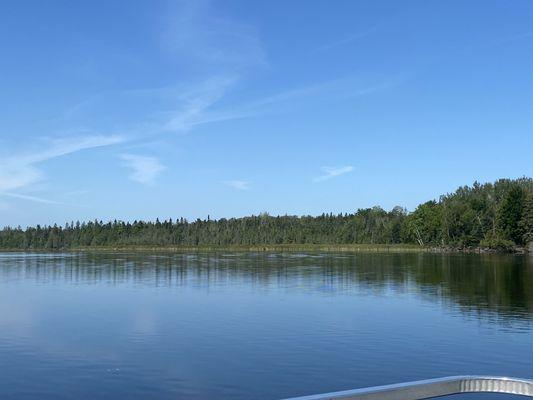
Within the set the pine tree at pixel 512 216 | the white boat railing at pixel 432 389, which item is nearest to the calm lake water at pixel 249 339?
the white boat railing at pixel 432 389

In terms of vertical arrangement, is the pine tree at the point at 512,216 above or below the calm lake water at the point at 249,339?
above

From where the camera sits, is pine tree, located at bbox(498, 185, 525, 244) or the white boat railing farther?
pine tree, located at bbox(498, 185, 525, 244)

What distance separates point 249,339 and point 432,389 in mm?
20977

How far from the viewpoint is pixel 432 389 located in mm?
6840

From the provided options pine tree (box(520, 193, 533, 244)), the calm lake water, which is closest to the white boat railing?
the calm lake water

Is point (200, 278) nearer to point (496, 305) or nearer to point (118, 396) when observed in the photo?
point (496, 305)

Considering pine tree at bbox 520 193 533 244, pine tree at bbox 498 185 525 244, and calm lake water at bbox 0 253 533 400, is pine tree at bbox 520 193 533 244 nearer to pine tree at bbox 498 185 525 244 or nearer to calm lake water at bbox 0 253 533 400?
pine tree at bbox 498 185 525 244

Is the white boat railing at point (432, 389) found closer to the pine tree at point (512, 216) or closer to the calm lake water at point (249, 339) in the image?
the calm lake water at point (249, 339)

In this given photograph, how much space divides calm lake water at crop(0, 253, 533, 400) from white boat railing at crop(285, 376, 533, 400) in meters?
10.8

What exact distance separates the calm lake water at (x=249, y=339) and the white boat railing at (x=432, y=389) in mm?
10804

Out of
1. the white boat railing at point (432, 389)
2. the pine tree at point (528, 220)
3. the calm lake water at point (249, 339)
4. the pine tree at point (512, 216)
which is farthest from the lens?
the pine tree at point (512, 216)

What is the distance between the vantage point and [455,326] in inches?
1238

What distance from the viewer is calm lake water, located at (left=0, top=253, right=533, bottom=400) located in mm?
19266

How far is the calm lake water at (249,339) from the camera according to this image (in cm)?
1927
